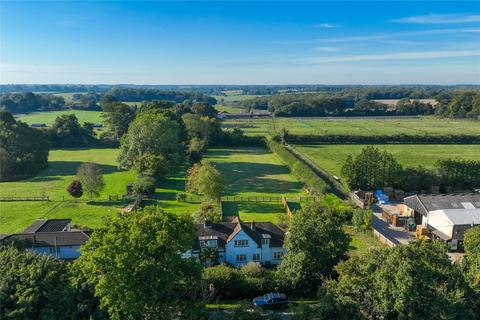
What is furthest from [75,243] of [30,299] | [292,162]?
[292,162]

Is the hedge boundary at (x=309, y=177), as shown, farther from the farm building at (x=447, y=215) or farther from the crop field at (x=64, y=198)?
the crop field at (x=64, y=198)

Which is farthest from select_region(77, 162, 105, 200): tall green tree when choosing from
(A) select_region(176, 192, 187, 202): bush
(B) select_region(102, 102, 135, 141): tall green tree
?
(B) select_region(102, 102, 135, 141): tall green tree

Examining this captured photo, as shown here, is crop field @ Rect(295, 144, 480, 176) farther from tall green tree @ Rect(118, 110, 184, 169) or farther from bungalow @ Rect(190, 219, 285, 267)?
bungalow @ Rect(190, 219, 285, 267)

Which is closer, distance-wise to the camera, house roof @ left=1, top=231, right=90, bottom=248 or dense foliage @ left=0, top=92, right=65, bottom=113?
house roof @ left=1, top=231, right=90, bottom=248

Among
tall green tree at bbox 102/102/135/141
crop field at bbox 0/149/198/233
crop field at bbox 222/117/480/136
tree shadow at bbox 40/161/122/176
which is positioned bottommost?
crop field at bbox 0/149/198/233

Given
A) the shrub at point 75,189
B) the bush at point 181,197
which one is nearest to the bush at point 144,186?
the bush at point 181,197

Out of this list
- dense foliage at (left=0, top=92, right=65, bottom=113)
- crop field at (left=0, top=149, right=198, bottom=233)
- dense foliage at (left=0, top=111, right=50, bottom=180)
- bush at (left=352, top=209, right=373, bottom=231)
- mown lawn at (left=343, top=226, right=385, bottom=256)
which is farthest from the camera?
dense foliage at (left=0, top=92, right=65, bottom=113)

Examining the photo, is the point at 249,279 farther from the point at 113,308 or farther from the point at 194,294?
the point at 113,308
